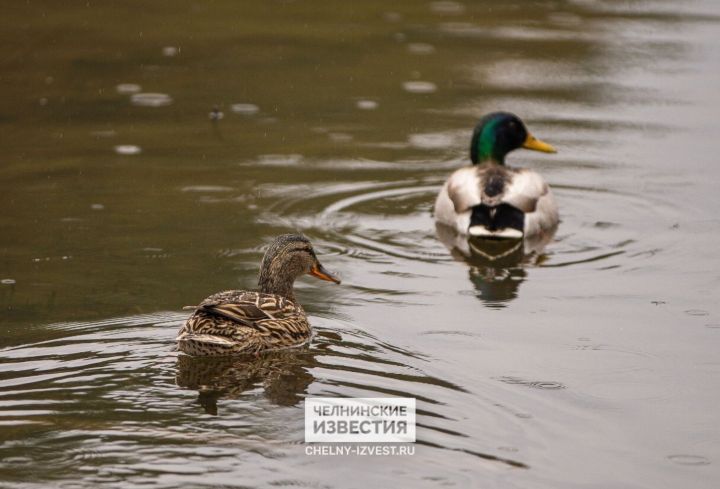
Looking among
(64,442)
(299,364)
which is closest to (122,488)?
(64,442)

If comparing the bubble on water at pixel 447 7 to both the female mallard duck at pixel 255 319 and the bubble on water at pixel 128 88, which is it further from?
the female mallard duck at pixel 255 319

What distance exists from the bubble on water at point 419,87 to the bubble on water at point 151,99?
2.73 m

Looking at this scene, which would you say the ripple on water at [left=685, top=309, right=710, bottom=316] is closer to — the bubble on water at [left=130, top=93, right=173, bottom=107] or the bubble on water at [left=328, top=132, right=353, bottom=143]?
the bubble on water at [left=328, top=132, right=353, bottom=143]

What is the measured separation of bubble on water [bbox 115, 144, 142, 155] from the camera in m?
13.2

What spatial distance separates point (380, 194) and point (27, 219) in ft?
9.98

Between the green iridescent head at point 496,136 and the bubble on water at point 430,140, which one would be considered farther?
the bubble on water at point 430,140

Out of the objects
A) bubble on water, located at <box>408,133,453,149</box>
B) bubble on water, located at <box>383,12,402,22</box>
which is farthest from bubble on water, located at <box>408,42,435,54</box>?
bubble on water, located at <box>408,133,453,149</box>

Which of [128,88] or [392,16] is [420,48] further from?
[128,88]

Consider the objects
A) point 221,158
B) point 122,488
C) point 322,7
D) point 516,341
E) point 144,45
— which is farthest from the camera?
point 322,7

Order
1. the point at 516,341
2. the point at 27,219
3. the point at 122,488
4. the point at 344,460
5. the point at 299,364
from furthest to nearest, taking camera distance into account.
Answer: the point at 27,219
the point at 516,341
the point at 299,364
the point at 344,460
the point at 122,488

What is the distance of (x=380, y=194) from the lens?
12.3 metres

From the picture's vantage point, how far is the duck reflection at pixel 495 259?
984cm

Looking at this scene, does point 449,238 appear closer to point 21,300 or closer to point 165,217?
point 165,217

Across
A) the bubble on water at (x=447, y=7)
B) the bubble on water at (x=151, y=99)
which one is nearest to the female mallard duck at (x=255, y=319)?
the bubble on water at (x=151, y=99)
